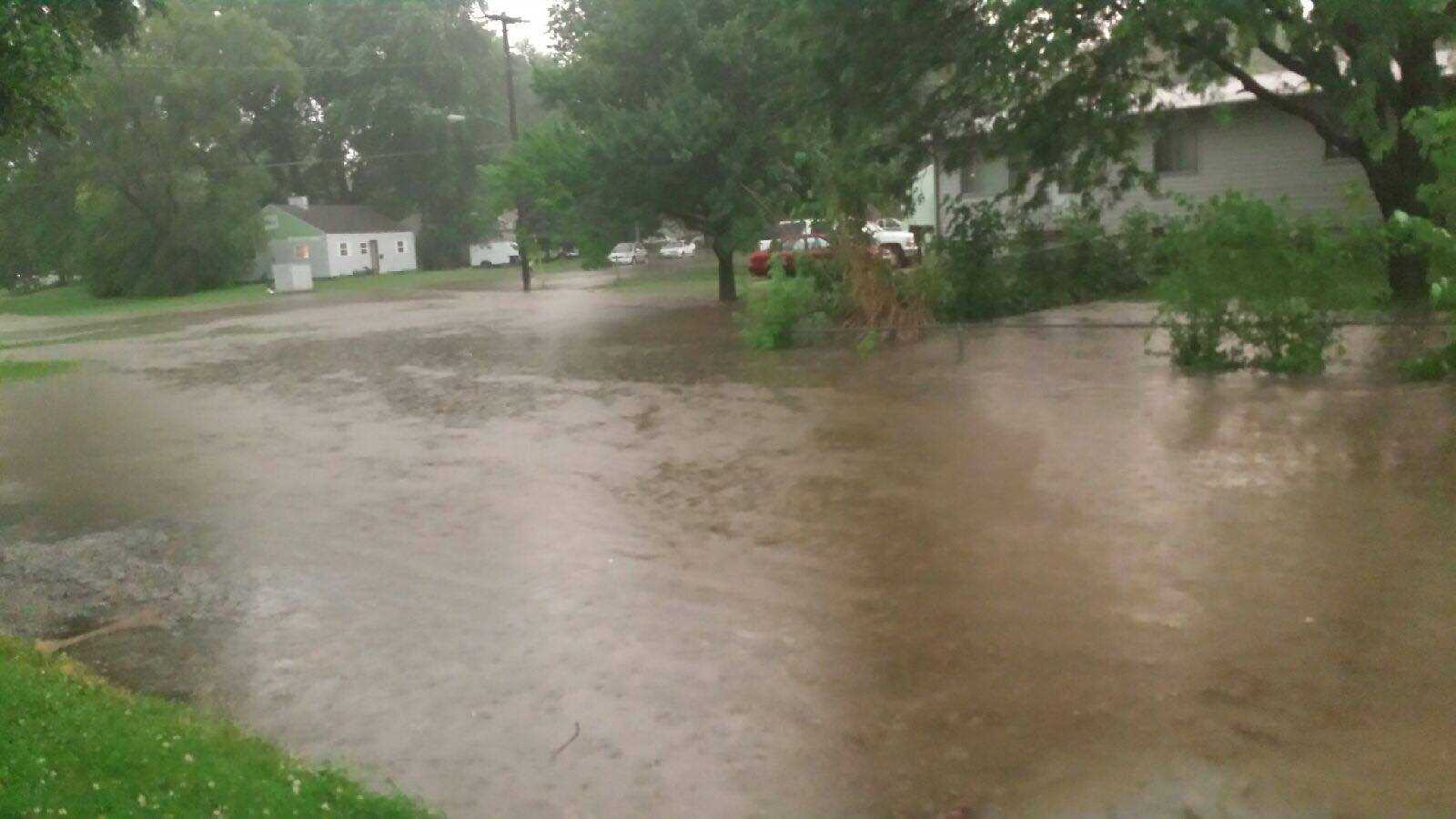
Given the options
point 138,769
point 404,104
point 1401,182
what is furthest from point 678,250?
point 138,769

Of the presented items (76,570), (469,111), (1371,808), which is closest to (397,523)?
(76,570)

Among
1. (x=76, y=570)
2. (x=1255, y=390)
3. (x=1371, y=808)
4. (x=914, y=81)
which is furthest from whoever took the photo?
(x=914, y=81)

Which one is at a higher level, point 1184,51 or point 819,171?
point 1184,51

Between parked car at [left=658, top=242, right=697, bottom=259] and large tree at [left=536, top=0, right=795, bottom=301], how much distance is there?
43.0m

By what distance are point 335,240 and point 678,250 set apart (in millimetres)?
19834

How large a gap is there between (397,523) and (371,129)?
7366 centimetres

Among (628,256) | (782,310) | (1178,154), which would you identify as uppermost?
(1178,154)

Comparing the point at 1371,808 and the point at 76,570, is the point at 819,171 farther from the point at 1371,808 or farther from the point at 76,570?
the point at 1371,808

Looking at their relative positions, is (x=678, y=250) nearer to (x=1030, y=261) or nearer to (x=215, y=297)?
(x=215, y=297)

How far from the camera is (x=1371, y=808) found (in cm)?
514

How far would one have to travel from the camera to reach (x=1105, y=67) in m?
20.9

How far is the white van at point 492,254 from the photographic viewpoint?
85.3 metres

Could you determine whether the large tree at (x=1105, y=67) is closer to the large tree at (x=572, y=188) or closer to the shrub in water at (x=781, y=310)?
the shrub in water at (x=781, y=310)

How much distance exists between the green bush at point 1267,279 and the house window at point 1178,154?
1803 centimetres
